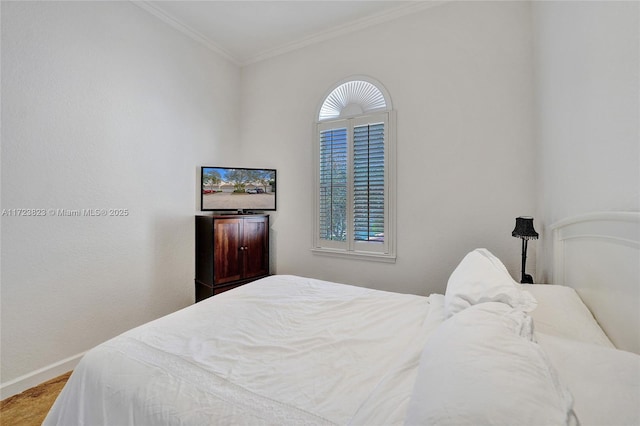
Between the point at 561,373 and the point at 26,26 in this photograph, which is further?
the point at 26,26

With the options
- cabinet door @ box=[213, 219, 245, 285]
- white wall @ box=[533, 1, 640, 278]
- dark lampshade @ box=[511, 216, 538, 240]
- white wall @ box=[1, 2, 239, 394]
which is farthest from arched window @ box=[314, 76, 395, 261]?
white wall @ box=[1, 2, 239, 394]

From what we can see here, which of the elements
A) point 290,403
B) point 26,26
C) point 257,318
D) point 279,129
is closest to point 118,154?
point 26,26

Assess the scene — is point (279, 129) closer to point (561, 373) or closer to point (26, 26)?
point (26, 26)

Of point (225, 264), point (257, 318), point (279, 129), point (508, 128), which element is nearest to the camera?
point (257, 318)

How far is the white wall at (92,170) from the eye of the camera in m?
1.79

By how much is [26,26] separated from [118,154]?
3.06ft

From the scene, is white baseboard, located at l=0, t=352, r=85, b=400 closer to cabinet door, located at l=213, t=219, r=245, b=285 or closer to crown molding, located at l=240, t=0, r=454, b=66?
cabinet door, located at l=213, t=219, r=245, b=285

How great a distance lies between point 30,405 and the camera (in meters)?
1.68

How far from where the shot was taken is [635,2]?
0.85m

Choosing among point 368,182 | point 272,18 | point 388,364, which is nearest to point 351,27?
point 272,18

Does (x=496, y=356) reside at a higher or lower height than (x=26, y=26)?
lower

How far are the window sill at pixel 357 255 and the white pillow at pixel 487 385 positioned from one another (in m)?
1.92

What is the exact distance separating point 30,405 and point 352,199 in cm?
278

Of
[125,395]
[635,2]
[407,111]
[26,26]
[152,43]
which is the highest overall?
[152,43]
